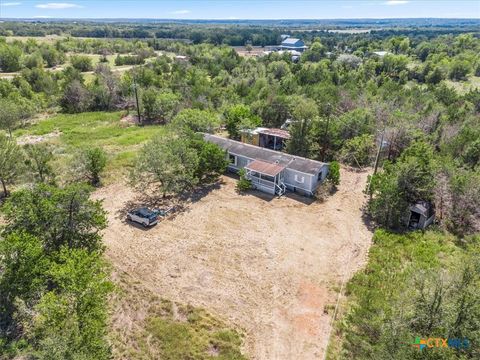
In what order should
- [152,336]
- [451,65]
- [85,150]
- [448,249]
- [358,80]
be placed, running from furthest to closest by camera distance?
[451,65]
[358,80]
[85,150]
[448,249]
[152,336]

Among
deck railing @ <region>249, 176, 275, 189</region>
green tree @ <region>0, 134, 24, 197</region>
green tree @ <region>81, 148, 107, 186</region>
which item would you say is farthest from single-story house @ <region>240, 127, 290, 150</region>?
green tree @ <region>0, 134, 24, 197</region>

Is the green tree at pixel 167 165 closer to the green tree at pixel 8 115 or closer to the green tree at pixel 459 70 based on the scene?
the green tree at pixel 8 115

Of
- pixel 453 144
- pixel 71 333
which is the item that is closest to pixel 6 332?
pixel 71 333

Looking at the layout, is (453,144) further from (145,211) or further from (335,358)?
(145,211)

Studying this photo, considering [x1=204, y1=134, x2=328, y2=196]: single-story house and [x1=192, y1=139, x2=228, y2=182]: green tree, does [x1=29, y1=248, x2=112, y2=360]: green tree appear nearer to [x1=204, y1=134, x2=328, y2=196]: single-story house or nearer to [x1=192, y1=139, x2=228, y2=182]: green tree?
[x1=192, y1=139, x2=228, y2=182]: green tree

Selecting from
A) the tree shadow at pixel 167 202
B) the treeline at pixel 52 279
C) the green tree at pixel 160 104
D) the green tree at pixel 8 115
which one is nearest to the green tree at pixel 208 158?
the tree shadow at pixel 167 202

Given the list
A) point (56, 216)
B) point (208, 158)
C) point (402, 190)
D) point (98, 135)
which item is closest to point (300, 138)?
point (208, 158)

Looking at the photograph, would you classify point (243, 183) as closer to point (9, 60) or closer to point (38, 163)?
point (38, 163)
